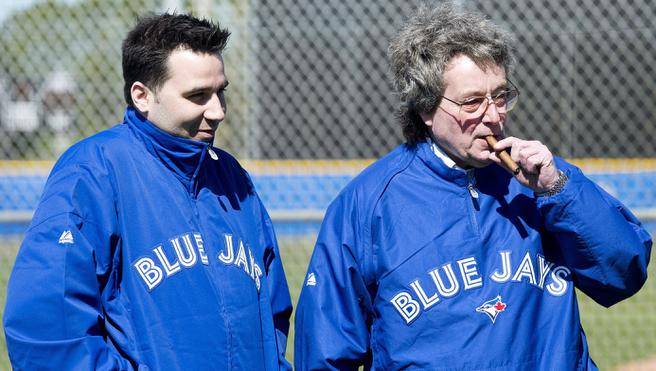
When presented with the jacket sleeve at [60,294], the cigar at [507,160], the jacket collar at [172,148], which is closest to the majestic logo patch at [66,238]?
the jacket sleeve at [60,294]

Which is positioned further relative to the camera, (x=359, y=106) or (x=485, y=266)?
(x=359, y=106)

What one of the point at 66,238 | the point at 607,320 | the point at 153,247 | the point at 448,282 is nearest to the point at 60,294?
the point at 66,238

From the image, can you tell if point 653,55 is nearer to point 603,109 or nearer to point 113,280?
point 603,109

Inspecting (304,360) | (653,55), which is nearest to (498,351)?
(304,360)

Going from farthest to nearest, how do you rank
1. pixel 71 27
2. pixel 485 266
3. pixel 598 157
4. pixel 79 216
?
1. pixel 598 157
2. pixel 71 27
3. pixel 485 266
4. pixel 79 216

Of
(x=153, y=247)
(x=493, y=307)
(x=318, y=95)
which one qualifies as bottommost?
(x=318, y=95)

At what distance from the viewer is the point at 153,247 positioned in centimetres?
269

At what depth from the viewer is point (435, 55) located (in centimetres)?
282

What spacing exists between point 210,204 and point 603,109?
888 centimetres

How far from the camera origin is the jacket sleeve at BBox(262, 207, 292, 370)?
9.84ft

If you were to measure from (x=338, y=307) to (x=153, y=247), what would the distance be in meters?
0.56

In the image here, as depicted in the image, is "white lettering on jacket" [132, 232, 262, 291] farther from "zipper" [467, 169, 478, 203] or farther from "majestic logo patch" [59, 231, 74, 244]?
"zipper" [467, 169, 478, 203]

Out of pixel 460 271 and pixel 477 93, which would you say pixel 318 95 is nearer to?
pixel 477 93

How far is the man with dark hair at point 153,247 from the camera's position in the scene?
8.21 feet
